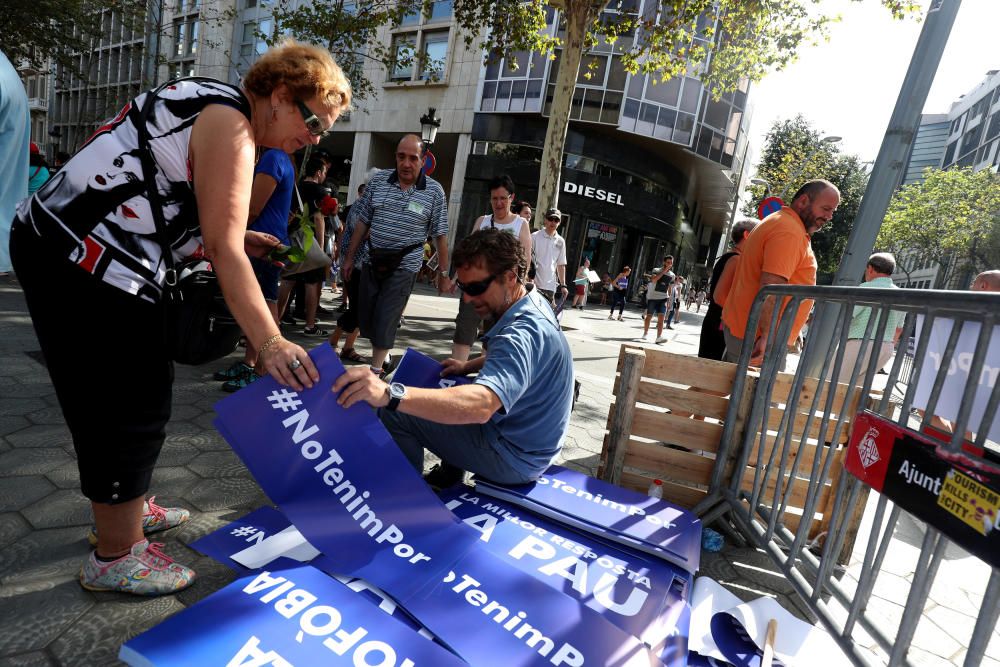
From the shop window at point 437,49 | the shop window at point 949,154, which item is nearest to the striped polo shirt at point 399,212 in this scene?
the shop window at point 437,49

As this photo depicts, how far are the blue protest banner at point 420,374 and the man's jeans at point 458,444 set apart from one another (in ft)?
0.60

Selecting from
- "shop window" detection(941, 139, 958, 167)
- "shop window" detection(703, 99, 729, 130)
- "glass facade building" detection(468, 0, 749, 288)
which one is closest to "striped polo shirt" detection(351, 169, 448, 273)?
"glass facade building" detection(468, 0, 749, 288)

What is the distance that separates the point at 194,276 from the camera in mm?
1679

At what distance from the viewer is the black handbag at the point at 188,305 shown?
161cm

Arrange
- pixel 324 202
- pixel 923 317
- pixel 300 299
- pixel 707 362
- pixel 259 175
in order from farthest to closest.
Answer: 1. pixel 300 299
2. pixel 324 202
3. pixel 259 175
4. pixel 707 362
5. pixel 923 317

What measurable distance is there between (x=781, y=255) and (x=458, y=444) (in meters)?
2.44

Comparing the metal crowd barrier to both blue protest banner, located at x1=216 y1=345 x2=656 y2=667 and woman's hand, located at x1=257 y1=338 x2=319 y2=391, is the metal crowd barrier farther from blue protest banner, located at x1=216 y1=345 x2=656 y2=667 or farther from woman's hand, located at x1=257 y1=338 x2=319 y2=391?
woman's hand, located at x1=257 y1=338 x2=319 y2=391

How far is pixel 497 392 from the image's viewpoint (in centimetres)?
190

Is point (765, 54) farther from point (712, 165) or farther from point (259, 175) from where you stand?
point (712, 165)

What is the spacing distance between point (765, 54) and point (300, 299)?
379 inches

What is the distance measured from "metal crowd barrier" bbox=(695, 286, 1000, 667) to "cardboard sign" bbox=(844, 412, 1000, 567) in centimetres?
4

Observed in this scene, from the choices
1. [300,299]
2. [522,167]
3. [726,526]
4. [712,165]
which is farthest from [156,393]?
[712,165]

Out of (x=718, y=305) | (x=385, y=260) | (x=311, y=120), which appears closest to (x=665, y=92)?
(x=718, y=305)

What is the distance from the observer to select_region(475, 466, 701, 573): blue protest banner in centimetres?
233
